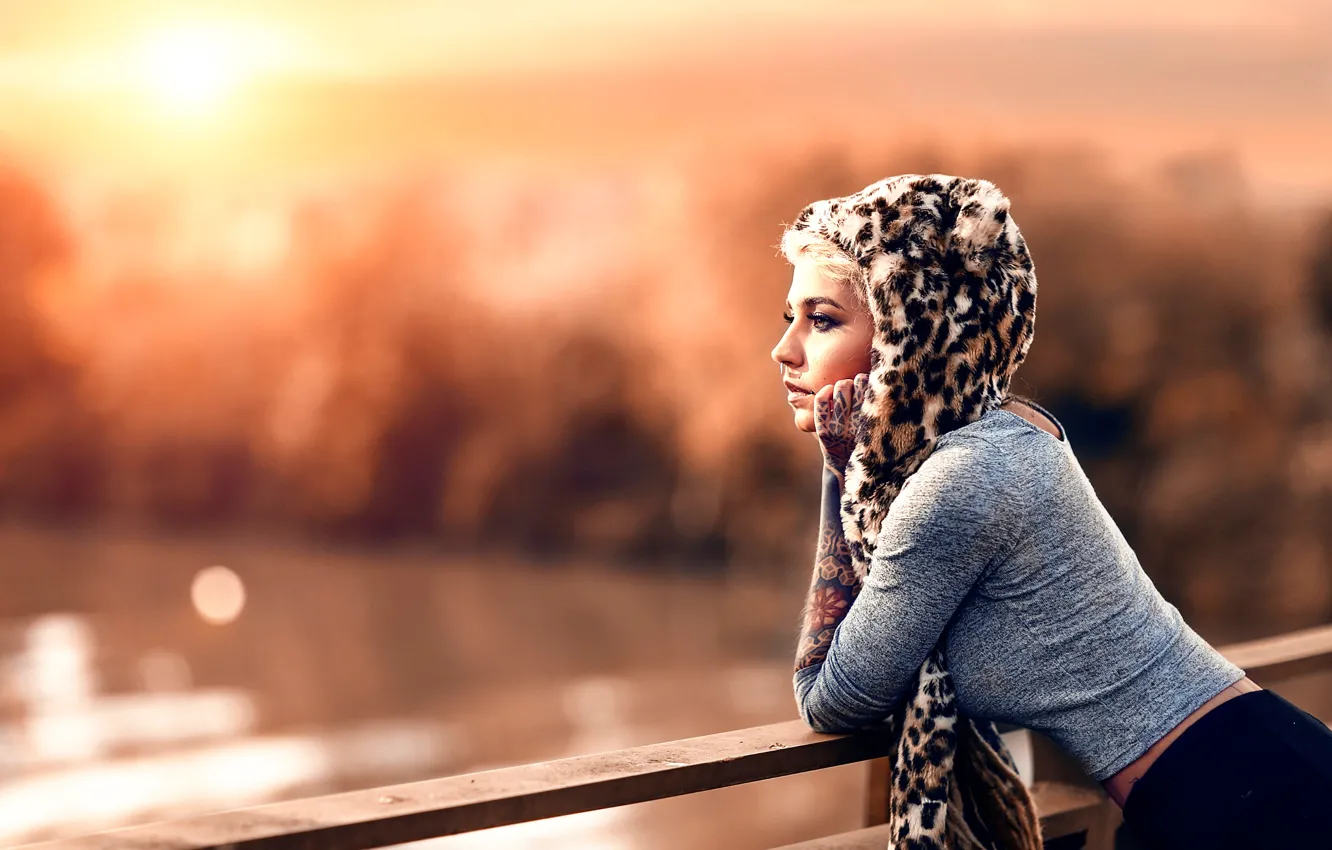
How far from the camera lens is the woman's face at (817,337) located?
122cm

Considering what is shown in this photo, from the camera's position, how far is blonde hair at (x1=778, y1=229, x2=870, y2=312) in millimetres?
1203

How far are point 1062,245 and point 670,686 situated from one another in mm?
9518

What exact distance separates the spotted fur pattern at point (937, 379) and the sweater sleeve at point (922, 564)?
4 centimetres

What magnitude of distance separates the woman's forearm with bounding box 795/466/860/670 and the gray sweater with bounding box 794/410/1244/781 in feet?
0.26

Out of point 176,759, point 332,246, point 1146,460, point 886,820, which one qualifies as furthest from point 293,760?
point 886,820

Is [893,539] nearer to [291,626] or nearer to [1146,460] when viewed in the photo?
[1146,460]

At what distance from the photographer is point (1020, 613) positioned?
112cm

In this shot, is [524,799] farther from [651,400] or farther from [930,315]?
[651,400]

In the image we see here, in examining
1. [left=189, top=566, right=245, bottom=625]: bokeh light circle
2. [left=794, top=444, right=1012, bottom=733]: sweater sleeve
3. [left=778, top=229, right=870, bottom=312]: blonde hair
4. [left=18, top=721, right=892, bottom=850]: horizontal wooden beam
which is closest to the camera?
[left=18, top=721, right=892, bottom=850]: horizontal wooden beam

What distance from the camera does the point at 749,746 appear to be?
117 centimetres

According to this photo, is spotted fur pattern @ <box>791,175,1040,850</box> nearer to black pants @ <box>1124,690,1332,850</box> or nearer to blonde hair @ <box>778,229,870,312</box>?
blonde hair @ <box>778,229,870,312</box>

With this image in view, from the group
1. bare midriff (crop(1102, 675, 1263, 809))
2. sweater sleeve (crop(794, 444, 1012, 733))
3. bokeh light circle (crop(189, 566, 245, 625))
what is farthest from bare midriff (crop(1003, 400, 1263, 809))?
bokeh light circle (crop(189, 566, 245, 625))

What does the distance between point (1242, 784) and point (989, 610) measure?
266mm

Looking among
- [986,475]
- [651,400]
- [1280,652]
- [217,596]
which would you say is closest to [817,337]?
[986,475]
